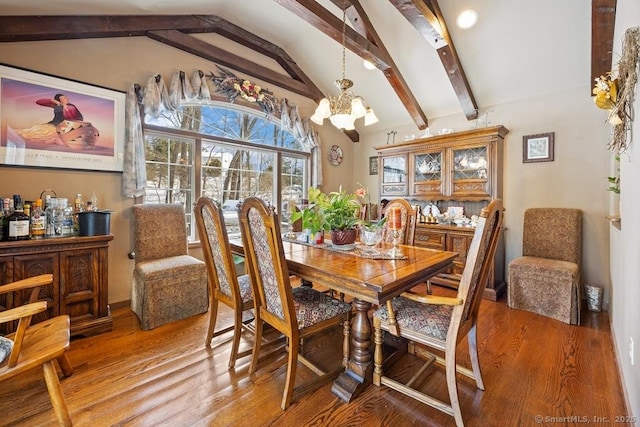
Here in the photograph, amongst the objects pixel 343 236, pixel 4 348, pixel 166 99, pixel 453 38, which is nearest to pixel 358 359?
pixel 343 236

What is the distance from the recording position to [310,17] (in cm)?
265

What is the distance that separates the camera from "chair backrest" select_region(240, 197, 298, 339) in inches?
55.4

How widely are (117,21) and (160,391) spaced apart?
10.2 feet

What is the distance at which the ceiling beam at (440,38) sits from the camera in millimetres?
2510

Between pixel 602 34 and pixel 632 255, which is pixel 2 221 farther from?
pixel 602 34

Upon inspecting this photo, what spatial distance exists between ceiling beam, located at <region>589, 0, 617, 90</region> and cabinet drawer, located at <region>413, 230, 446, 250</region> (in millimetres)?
2207

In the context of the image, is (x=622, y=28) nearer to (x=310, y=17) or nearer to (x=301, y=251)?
(x=310, y=17)

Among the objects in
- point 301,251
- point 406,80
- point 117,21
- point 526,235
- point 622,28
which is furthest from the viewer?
point 406,80

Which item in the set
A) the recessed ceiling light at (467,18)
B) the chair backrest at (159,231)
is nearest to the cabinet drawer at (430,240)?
the recessed ceiling light at (467,18)

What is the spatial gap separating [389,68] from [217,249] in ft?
9.61

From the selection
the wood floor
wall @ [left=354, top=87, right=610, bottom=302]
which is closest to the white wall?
the wood floor

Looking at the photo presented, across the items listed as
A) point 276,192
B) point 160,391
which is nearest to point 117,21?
point 276,192

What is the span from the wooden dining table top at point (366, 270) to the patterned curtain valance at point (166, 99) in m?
1.56

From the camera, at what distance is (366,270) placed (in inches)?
60.8
